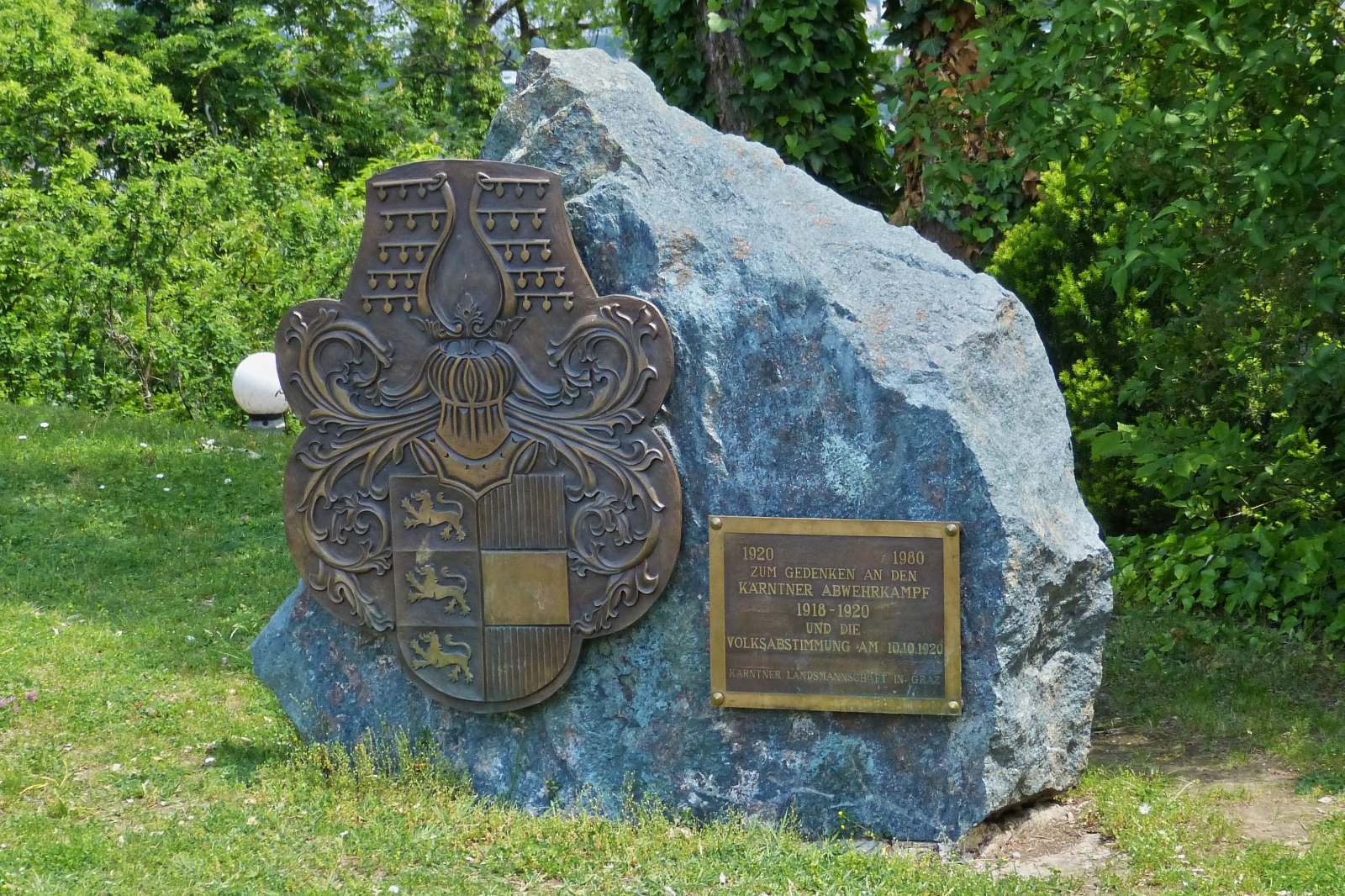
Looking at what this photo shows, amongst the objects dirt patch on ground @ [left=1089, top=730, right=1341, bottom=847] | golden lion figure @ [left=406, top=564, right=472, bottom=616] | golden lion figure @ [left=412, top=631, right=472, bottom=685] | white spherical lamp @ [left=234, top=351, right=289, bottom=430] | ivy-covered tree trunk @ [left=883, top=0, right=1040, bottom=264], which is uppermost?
ivy-covered tree trunk @ [left=883, top=0, right=1040, bottom=264]

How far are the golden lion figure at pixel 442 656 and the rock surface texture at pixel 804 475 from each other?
18 centimetres

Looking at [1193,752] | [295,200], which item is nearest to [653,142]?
[1193,752]

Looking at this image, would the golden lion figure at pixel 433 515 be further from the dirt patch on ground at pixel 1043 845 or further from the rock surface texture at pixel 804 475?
the dirt patch on ground at pixel 1043 845

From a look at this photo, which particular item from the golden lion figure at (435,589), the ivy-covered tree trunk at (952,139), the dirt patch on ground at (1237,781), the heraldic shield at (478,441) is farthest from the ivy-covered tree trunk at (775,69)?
the golden lion figure at (435,589)

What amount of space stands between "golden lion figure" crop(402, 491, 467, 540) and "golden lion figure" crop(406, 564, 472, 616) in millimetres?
122

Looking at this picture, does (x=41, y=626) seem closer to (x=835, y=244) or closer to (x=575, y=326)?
(x=575, y=326)

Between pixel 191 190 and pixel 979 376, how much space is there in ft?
28.7

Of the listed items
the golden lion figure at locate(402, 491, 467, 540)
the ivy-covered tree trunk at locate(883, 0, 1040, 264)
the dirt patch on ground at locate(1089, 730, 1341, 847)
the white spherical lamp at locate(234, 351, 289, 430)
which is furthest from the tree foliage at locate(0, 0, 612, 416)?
the dirt patch on ground at locate(1089, 730, 1341, 847)

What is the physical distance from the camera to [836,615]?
147 inches

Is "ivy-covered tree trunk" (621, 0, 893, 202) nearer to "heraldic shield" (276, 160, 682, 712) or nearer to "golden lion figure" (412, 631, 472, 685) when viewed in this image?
"heraldic shield" (276, 160, 682, 712)

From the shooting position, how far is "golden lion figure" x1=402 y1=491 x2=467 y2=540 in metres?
3.97

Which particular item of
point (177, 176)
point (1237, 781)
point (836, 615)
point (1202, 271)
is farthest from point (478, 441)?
point (177, 176)

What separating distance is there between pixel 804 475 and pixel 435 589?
1.24 m

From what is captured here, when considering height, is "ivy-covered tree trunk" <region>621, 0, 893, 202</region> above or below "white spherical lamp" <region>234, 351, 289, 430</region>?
above
